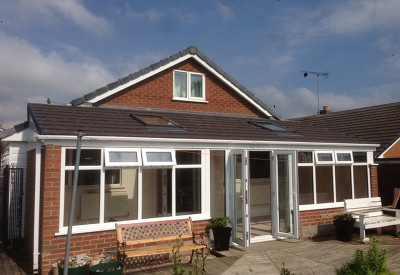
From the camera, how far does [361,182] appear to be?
11266 mm

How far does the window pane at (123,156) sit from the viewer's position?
7164 millimetres

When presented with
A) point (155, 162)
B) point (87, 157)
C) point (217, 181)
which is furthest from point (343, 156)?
point (87, 157)

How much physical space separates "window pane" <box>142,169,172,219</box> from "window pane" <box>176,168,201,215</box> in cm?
26

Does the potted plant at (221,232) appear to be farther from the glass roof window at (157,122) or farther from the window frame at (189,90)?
the window frame at (189,90)

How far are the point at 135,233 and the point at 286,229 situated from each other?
4.19 meters

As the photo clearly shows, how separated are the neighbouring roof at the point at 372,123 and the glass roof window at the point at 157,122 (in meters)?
7.92

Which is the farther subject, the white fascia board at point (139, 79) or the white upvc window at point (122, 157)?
the white fascia board at point (139, 79)

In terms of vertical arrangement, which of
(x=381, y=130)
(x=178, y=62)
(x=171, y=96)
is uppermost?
(x=178, y=62)

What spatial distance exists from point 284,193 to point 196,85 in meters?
5.33

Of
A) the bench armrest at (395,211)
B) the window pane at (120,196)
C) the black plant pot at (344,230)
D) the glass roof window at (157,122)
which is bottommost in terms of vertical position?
the black plant pot at (344,230)

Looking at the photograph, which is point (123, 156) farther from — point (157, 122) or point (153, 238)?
point (157, 122)

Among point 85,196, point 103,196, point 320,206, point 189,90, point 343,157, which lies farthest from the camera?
point 189,90

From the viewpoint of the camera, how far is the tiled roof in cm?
727

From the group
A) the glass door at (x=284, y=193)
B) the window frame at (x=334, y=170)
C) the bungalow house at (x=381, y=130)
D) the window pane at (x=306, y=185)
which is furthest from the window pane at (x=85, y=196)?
the bungalow house at (x=381, y=130)
